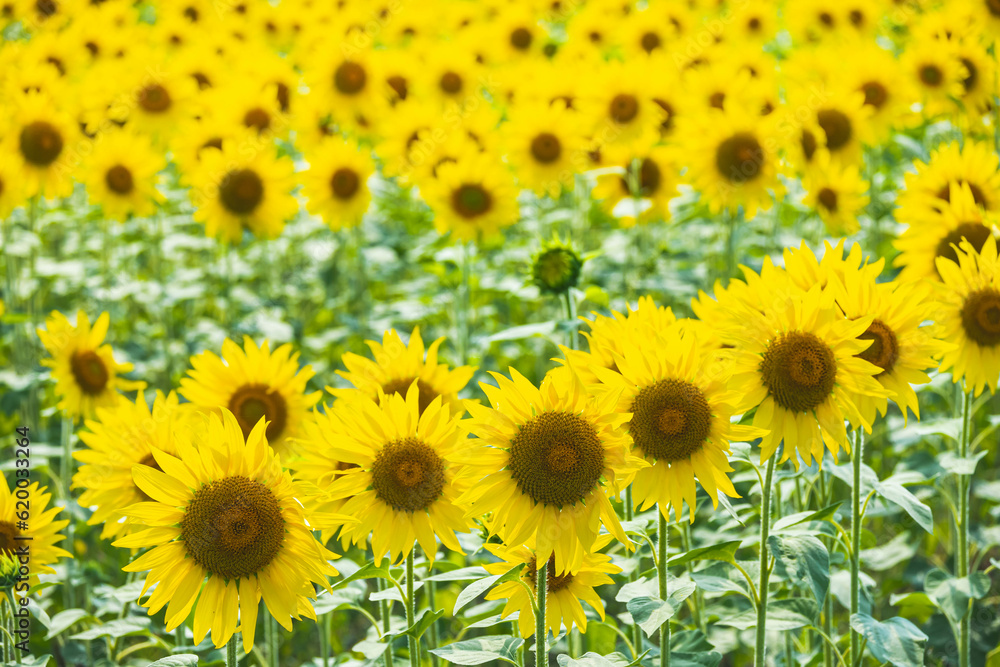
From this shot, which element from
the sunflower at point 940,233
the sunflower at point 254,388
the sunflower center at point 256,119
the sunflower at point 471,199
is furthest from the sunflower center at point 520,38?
the sunflower at point 254,388

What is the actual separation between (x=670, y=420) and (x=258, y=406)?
1.63 m

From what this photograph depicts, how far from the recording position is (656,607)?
79.4 inches

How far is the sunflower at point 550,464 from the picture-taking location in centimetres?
188

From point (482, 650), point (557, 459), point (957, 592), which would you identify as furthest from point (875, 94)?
point (482, 650)

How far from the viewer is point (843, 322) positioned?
80.7 inches

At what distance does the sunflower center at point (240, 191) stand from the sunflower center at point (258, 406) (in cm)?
221

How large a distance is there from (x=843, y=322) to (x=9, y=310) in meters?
4.81

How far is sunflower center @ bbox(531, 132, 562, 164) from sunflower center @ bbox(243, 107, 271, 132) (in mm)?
1764

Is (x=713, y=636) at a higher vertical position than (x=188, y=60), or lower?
lower

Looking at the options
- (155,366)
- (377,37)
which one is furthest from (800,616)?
(377,37)

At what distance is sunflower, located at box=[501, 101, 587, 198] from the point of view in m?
5.41

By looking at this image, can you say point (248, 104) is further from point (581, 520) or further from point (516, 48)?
point (581, 520)

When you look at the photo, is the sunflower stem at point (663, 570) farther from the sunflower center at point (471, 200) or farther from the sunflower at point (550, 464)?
the sunflower center at point (471, 200)

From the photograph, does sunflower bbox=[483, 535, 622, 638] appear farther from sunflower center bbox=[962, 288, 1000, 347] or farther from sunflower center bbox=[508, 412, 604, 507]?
sunflower center bbox=[962, 288, 1000, 347]
